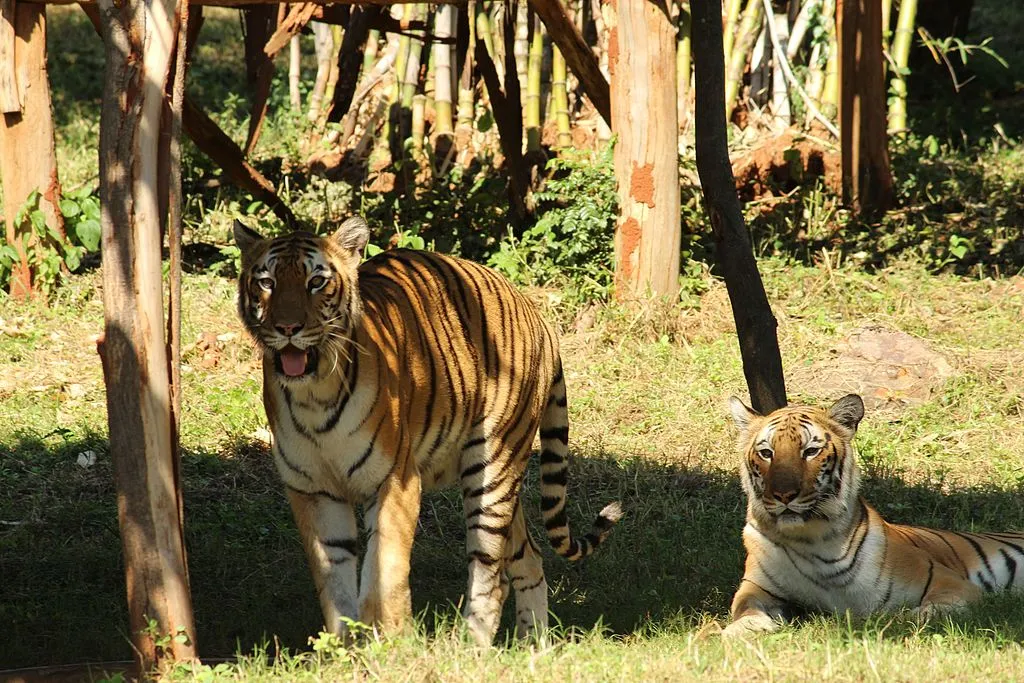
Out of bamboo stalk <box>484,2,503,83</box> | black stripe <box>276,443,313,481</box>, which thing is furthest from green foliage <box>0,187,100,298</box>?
black stripe <box>276,443,313,481</box>

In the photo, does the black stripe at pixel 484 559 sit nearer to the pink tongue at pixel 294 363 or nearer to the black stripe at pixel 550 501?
the black stripe at pixel 550 501

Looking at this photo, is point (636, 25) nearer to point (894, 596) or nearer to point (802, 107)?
point (802, 107)

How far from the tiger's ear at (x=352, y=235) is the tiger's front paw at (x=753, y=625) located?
187 centimetres

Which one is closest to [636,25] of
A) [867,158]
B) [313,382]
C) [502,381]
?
[867,158]

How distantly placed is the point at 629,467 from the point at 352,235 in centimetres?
274

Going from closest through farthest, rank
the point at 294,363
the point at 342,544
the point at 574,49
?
1. the point at 294,363
2. the point at 342,544
3. the point at 574,49

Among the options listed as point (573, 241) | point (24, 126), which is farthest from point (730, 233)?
point (24, 126)

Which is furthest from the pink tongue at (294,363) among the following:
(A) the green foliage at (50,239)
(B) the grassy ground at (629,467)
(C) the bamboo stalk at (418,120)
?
(C) the bamboo stalk at (418,120)

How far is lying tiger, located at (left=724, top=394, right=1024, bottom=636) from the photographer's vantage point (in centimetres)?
529

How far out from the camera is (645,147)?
8.48m

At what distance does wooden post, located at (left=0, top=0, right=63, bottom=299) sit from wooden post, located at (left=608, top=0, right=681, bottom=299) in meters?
3.60

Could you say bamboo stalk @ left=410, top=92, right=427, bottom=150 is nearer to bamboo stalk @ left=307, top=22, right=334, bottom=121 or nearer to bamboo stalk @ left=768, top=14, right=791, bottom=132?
bamboo stalk @ left=307, top=22, right=334, bottom=121

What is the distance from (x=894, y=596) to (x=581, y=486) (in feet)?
6.36

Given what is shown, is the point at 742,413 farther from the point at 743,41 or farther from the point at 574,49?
the point at 743,41
